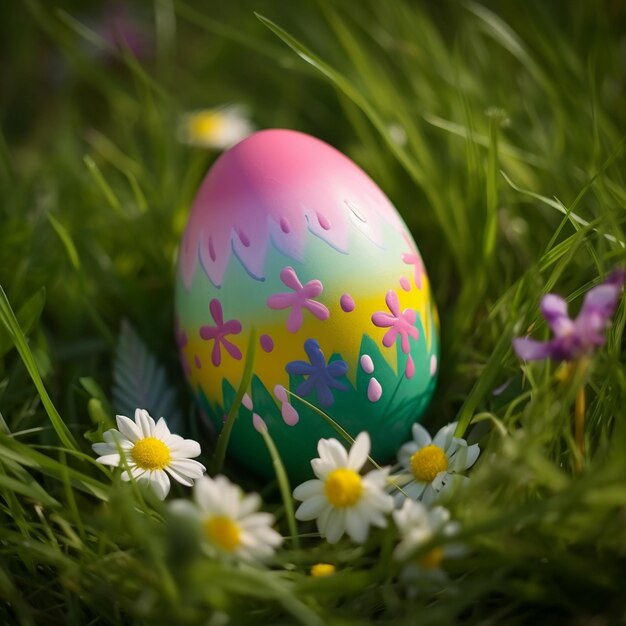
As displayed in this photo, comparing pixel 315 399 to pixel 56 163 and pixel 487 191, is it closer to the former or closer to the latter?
pixel 487 191

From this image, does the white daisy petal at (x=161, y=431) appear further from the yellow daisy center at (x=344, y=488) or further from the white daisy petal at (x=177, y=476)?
the yellow daisy center at (x=344, y=488)

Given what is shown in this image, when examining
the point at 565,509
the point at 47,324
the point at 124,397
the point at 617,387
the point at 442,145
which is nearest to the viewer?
the point at 565,509

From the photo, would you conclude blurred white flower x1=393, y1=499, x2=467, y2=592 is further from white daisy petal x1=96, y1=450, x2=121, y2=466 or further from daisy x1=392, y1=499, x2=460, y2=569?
white daisy petal x1=96, y1=450, x2=121, y2=466

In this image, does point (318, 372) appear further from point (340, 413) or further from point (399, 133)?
point (399, 133)

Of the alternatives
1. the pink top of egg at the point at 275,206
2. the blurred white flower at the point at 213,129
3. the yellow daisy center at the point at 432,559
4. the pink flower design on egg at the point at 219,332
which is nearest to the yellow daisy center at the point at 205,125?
the blurred white flower at the point at 213,129

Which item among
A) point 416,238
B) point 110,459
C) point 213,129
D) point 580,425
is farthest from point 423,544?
point 213,129

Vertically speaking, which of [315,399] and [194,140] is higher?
[194,140]

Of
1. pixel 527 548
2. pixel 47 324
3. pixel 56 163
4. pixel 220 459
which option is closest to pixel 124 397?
pixel 220 459
